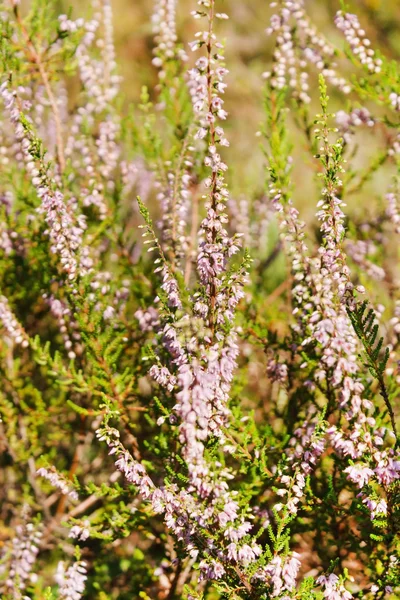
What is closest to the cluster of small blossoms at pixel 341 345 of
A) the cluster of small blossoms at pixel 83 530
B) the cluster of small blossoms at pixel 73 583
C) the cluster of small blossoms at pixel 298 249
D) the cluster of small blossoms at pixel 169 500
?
the cluster of small blossoms at pixel 298 249

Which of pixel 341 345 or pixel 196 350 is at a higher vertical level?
pixel 341 345

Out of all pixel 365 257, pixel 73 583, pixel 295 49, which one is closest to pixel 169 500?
pixel 73 583

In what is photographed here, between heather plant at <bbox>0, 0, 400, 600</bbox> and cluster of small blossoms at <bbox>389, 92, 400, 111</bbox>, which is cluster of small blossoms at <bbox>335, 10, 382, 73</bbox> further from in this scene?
cluster of small blossoms at <bbox>389, 92, 400, 111</bbox>

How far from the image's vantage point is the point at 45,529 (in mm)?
4285

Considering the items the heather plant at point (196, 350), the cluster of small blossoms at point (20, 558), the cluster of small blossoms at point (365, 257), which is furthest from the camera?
the cluster of small blossoms at point (365, 257)

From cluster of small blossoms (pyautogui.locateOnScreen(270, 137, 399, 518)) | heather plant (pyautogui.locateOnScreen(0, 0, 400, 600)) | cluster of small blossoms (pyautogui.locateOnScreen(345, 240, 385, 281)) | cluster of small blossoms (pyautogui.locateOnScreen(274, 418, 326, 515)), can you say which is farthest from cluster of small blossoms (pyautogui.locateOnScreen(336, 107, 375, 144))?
cluster of small blossoms (pyautogui.locateOnScreen(274, 418, 326, 515))

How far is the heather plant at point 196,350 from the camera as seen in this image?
7.86ft

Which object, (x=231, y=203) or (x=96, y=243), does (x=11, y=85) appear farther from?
(x=231, y=203)

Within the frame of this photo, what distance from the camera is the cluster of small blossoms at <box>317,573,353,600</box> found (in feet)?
8.10

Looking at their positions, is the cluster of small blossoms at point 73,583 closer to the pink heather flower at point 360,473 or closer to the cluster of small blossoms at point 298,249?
the pink heather flower at point 360,473

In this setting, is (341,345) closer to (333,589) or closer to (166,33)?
(333,589)

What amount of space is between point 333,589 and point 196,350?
4.31 ft

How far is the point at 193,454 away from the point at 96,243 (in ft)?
8.36

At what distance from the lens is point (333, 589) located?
2479 millimetres
